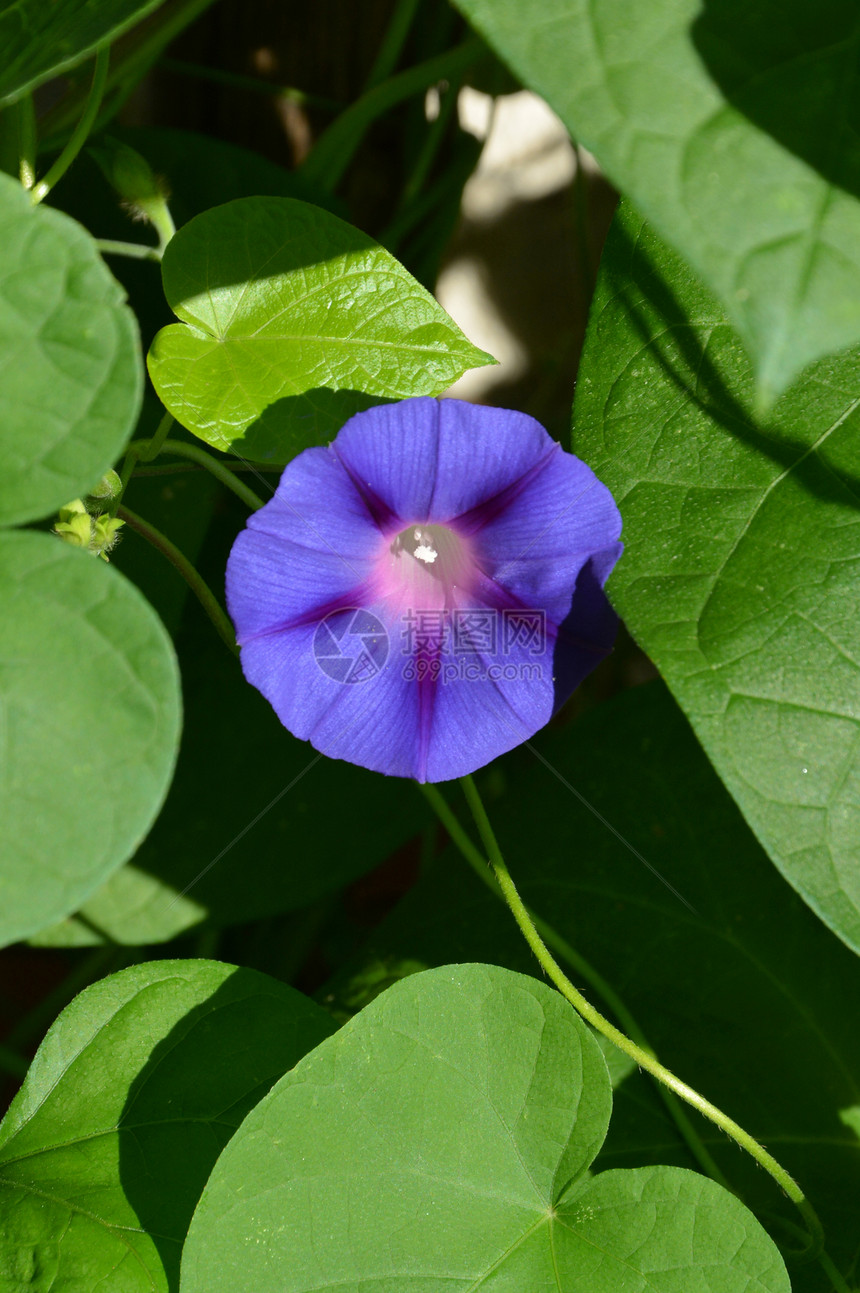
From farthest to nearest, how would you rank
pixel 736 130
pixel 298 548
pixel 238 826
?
pixel 238 826 < pixel 298 548 < pixel 736 130

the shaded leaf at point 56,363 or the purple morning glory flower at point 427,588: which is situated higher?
the shaded leaf at point 56,363

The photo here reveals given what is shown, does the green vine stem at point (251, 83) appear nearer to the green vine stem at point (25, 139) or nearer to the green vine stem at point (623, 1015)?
the green vine stem at point (25, 139)

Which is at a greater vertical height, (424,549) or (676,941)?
(424,549)

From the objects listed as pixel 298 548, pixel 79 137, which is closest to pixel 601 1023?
pixel 298 548

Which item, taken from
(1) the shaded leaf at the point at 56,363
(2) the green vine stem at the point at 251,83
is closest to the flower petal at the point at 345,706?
(1) the shaded leaf at the point at 56,363

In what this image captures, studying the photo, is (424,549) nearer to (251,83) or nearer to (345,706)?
(345,706)

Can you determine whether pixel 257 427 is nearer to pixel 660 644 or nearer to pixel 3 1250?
pixel 660 644

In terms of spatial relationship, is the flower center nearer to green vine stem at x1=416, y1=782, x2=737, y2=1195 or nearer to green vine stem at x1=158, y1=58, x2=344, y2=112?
green vine stem at x1=416, y1=782, x2=737, y2=1195
